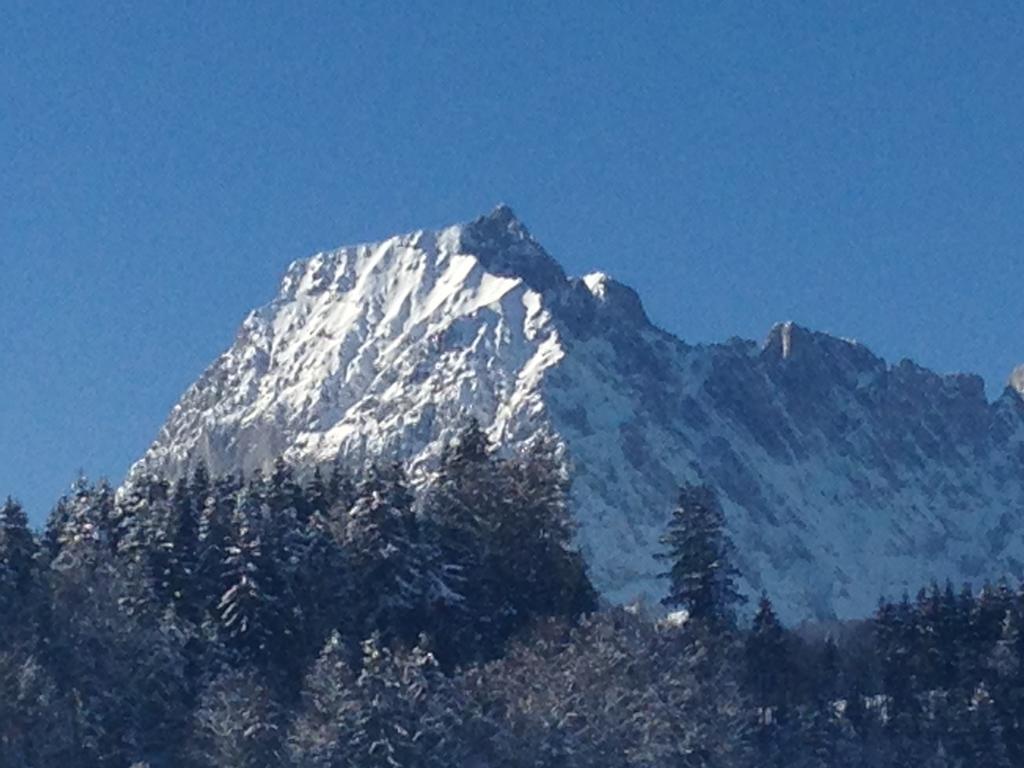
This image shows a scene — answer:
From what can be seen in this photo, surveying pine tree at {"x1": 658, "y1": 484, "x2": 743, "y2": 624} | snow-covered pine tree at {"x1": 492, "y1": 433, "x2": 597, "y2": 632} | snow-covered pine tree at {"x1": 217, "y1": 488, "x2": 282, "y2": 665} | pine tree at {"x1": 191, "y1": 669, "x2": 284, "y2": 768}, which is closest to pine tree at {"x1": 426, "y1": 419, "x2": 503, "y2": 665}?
snow-covered pine tree at {"x1": 492, "y1": 433, "x2": 597, "y2": 632}

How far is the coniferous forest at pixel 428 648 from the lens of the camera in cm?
11256

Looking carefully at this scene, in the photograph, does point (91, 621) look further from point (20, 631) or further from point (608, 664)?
point (608, 664)

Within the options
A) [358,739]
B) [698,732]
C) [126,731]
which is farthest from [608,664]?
[126,731]

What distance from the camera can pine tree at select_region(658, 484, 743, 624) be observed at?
5271 inches

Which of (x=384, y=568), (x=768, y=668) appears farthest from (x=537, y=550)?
(x=768, y=668)

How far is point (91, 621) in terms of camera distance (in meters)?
116

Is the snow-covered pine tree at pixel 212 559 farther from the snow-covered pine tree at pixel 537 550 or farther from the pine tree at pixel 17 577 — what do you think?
the snow-covered pine tree at pixel 537 550

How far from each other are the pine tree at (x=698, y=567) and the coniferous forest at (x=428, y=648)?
0.13 m

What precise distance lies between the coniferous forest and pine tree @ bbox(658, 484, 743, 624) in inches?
5.2

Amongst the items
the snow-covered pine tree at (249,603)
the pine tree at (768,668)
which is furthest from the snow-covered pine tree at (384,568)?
the pine tree at (768,668)

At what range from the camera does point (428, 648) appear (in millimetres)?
120625

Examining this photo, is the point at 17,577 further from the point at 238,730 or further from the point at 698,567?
the point at 698,567

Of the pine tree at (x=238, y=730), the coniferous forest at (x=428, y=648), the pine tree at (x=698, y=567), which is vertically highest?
the pine tree at (x=698, y=567)

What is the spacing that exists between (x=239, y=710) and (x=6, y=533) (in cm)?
1503
